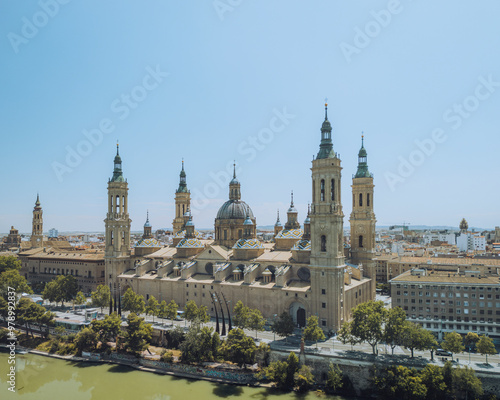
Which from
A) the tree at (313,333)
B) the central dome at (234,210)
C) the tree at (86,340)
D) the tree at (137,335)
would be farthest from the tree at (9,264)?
the tree at (313,333)

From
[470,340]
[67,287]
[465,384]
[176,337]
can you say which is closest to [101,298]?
[67,287]

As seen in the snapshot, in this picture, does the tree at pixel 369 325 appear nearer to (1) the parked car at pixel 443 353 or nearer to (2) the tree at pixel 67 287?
(1) the parked car at pixel 443 353

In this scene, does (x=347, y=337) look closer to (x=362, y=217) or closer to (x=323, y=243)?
(x=323, y=243)

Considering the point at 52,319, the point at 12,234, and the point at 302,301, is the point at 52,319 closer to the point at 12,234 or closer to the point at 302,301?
the point at 302,301

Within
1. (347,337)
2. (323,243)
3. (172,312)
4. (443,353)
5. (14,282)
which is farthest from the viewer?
(14,282)

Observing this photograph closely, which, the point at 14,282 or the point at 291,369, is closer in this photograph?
the point at 291,369

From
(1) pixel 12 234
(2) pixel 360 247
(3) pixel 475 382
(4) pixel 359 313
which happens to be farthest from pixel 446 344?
(1) pixel 12 234
